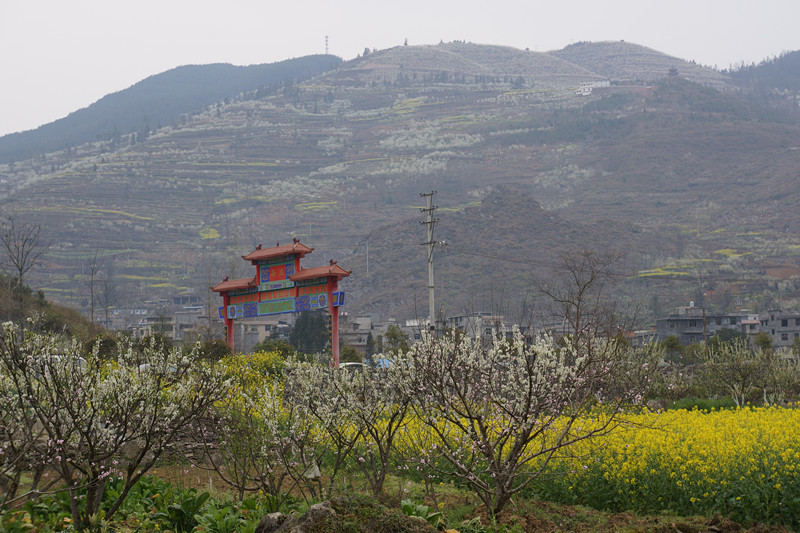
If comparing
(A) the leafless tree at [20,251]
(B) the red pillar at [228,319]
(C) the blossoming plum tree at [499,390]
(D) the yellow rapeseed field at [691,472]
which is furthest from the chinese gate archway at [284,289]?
(C) the blossoming plum tree at [499,390]

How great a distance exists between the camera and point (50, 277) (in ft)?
375

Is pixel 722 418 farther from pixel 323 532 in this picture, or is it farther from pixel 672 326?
pixel 672 326

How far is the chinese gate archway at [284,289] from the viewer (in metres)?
26.4

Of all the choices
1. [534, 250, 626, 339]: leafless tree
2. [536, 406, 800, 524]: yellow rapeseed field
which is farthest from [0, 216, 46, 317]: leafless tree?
[536, 406, 800, 524]: yellow rapeseed field

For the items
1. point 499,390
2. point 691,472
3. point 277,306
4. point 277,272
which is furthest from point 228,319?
point 691,472

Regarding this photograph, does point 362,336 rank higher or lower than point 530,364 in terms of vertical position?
lower

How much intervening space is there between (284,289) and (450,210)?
12665cm

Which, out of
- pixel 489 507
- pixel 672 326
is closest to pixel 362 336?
pixel 672 326

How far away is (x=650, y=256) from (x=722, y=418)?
364 ft

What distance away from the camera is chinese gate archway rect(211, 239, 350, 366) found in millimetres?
26438

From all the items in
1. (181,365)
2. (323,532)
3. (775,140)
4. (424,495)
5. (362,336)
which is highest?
(775,140)

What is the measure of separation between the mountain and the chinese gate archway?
54.0m

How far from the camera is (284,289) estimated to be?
2756 centimetres

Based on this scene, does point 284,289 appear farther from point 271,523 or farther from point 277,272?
point 271,523
